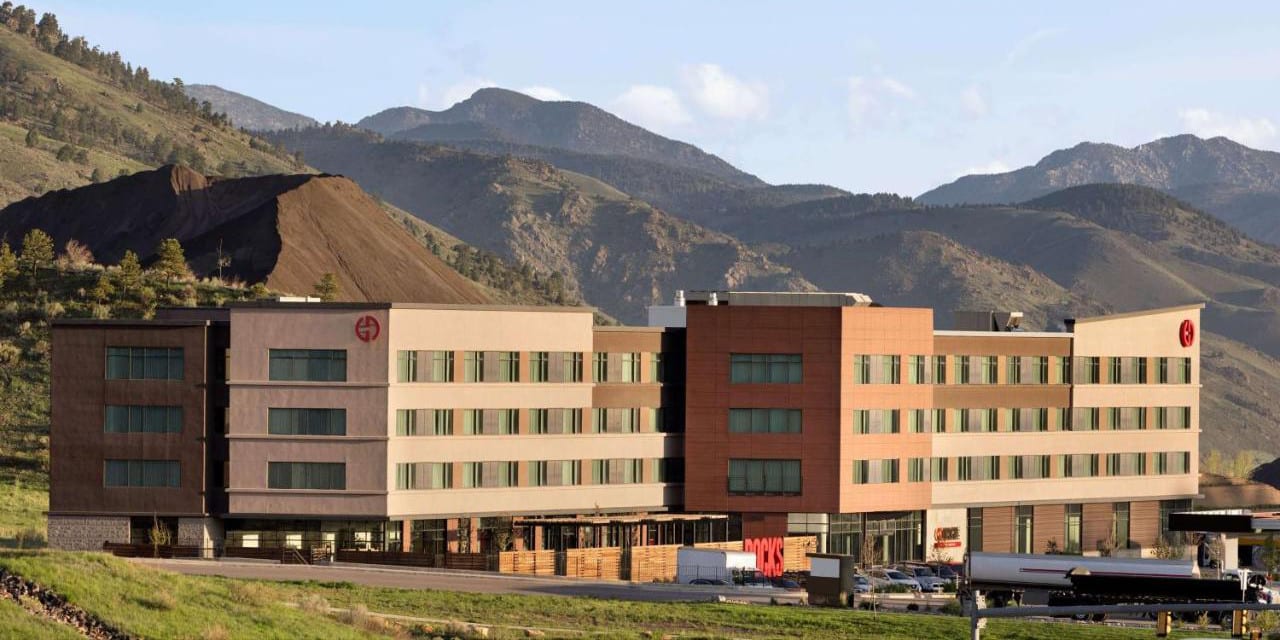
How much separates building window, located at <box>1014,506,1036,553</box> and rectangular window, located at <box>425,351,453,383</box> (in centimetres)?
3955

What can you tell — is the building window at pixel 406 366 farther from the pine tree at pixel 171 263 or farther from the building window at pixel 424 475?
the pine tree at pixel 171 263

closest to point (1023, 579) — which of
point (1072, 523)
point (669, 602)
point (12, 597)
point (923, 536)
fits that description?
point (669, 602)

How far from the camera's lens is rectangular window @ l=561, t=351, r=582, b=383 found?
106m

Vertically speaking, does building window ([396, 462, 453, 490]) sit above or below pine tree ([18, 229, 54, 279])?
below

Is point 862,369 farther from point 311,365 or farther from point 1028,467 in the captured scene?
point 311,365

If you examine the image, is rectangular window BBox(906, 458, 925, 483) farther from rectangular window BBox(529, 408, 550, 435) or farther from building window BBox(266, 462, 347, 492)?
building window BBox(266, 462, 347, 492)

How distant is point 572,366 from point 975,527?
96.1 feet

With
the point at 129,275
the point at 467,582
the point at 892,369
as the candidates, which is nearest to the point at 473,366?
the point at 467,582

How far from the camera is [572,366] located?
106m

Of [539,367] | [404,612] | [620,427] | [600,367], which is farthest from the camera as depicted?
[620,427]

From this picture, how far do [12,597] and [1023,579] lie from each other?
49.6 m

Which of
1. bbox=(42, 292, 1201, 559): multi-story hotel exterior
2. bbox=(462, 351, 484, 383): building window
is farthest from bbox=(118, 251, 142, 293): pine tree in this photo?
bbox=(462, 351, 484, 383): building window

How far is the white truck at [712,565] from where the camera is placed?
94000 millimetres

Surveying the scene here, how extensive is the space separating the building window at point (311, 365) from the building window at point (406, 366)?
2.83 meters
